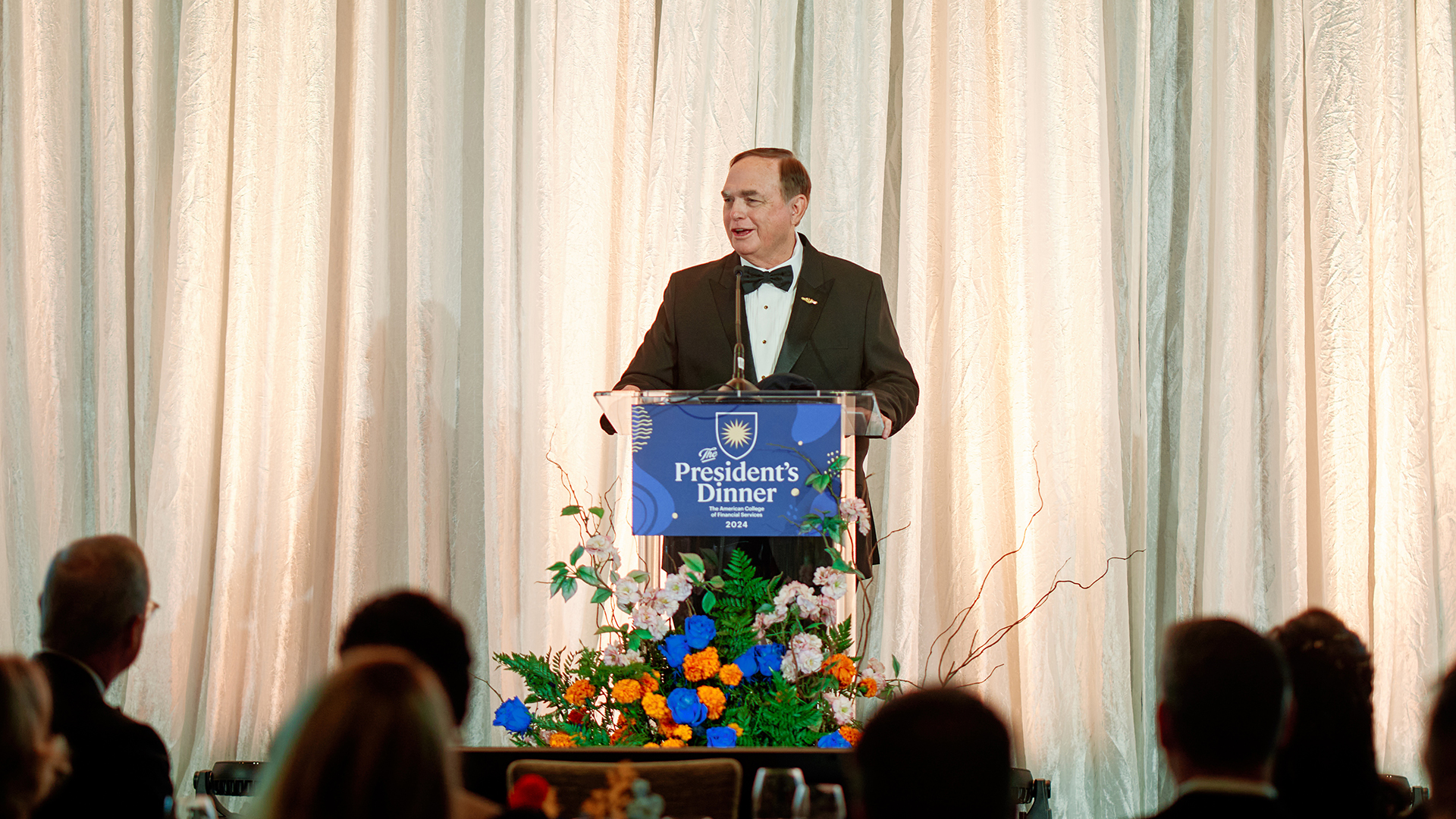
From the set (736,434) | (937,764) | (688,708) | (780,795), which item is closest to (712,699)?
(688,708)

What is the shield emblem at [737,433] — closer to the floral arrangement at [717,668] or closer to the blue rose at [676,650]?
the floral arrangement at [717,668]

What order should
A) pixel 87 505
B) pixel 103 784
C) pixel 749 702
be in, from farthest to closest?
pixel 87 505, pixel 749 702, pixel 103 784

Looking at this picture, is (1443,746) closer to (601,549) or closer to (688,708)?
(688,708)

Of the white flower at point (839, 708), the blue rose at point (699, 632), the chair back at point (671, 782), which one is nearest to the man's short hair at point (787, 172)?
the blue rose at point (699, 632)

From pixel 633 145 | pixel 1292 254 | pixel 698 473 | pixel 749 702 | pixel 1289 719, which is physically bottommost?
pixel 749 702

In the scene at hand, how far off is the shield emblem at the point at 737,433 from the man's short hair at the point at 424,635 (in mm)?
1236

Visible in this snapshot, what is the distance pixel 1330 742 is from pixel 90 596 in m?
1.93

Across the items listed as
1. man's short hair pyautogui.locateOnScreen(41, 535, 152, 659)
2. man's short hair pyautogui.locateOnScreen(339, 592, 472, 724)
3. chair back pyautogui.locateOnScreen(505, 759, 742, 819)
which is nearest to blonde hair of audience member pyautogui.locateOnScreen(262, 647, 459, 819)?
man's short hair pyautogui.locateOnScreen(339, 592, 472, 724)

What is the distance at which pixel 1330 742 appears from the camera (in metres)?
1.97

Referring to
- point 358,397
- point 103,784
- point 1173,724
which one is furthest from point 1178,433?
point 103,784

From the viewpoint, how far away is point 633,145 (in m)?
4.95

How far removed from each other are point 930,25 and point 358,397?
2490 millimetres

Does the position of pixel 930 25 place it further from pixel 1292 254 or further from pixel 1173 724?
pixel 1173 724

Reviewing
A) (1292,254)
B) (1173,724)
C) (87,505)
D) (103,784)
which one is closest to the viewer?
→ (1173,724)
